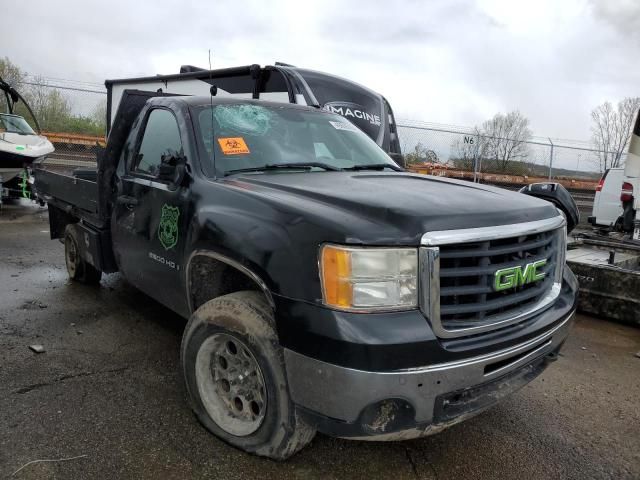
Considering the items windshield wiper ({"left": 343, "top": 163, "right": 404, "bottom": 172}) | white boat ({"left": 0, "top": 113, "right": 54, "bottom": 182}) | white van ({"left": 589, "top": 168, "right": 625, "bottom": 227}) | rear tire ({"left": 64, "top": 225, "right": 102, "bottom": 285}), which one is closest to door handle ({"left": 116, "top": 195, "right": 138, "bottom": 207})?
windshield wiper ({"left": 343, "top": 163, "right": 404, "bottom": 172})

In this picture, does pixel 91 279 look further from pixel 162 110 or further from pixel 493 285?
pixel 493 285

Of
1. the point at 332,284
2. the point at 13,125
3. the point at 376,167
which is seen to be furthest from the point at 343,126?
the point at 13,125

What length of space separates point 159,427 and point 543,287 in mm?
2287

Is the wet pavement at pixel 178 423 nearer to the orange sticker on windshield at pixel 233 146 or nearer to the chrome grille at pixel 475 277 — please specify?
the chrome grille at pixel 475 277

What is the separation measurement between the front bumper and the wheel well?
83 centimetres

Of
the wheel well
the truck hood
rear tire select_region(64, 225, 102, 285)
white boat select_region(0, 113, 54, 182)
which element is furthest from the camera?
white boat select_region(0, 113, 54, 182)

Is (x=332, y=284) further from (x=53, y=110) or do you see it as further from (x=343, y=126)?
(x=53, y=110)

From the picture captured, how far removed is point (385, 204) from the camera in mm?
2363

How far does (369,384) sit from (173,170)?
6.30ft

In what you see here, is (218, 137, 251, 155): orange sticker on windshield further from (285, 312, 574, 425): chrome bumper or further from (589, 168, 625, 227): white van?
(589, 168, 625, 227): white van

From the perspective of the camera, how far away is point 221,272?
3.04 m

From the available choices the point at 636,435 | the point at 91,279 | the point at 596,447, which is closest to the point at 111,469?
the point at 596,447

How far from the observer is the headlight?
2.15m

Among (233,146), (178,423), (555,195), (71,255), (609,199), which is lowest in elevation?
(178,423)
